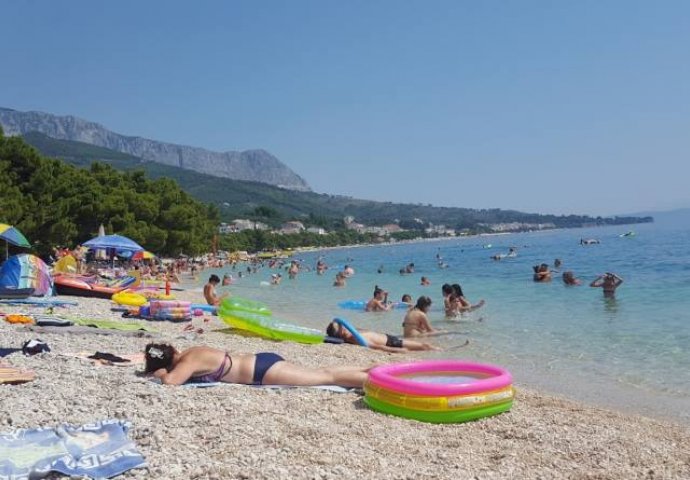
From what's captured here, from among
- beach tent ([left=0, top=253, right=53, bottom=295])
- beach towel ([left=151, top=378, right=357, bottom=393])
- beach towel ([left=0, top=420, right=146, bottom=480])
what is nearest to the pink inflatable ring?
beach towel ([left=151, top=378, right=357, bottom=393])

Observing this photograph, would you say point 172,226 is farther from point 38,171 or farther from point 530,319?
point 530,319

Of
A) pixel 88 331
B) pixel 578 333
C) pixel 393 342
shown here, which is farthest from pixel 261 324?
pixel 578 333

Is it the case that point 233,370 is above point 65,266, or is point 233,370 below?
below

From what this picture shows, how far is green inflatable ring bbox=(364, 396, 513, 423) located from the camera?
4.77m

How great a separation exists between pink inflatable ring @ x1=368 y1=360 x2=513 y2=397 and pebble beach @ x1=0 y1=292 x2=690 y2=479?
10.0 inches

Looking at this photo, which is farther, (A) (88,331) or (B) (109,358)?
(A) (88,331)

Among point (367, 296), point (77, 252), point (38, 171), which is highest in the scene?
point (38, 171)

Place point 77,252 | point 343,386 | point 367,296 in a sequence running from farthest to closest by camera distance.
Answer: point 77,252 → point 367,296 → point 343,386

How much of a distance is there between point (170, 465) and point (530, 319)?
422 inches

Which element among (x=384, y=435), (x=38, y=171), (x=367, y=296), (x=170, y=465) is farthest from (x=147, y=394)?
(x=38, y=171)

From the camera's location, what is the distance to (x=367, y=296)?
69.3 ft

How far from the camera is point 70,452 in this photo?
3.39m

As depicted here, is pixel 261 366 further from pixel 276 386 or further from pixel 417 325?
pixel 417 325

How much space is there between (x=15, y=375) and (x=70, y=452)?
1.97 meters
